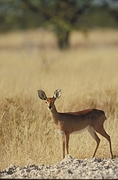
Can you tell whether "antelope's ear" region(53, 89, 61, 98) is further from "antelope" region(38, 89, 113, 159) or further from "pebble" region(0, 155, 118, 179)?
"pebble" region(0, 155, 118, 179)

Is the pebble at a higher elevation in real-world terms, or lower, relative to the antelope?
lower

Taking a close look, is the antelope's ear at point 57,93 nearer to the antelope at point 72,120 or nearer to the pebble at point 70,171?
the antelope at point 72,120

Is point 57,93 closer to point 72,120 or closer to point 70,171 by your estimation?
point 72,120

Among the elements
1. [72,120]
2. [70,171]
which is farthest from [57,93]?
[70,171]

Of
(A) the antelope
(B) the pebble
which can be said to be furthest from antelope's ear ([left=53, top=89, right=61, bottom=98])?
(B) the pebble

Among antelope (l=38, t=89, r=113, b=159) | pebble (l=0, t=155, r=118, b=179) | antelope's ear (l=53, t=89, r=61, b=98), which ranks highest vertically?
antelope's ear (l=53, t=89, r=61, b=98)

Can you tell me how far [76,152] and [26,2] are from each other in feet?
84.0

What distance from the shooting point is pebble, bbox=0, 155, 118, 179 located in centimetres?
659

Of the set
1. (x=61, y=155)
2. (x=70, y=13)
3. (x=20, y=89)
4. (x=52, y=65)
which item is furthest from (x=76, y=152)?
(x=70, y=13)

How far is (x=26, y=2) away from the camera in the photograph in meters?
33.2

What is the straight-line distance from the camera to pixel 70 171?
679 centimetres

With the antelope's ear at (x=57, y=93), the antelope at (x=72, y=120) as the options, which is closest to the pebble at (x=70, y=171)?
the antelope at (x=72, y=120)

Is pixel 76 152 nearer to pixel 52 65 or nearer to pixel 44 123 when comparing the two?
pixel 44 123

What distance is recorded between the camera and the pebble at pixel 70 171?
6587mm
